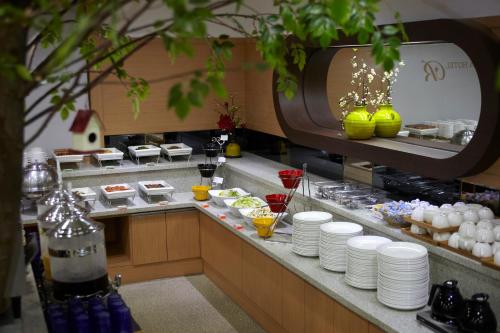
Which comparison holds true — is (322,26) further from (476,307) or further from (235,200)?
(235,200)

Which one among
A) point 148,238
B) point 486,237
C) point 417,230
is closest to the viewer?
point 486,237

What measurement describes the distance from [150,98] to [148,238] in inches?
52.5

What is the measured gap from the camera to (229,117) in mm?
5777

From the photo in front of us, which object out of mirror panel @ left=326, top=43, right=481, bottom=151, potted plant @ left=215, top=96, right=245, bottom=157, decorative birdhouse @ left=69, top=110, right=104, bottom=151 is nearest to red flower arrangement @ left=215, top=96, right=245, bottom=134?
potted plant @ left=215, top=96, right=245, bottom=157

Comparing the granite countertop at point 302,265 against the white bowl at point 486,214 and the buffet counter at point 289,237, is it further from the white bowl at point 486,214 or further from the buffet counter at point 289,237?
the white bowl at point 486,214

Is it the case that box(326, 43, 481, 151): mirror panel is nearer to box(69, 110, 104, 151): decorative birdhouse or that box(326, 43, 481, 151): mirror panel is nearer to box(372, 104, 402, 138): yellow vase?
box(372, 104, 402, 138): yellow vase

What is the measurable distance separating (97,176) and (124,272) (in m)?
0.90

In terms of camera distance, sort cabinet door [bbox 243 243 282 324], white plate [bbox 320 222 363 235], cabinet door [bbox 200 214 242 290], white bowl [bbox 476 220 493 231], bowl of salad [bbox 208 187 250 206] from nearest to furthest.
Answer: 1. white bowl [bbox 476 220 493 231]
2. white plate [bbox 320 222 363 235]
3. cabinet door [bbox 243 243 282 324]
4. cabinet door [bbox 200 214 242 290]
5. bowl of salad [bbox 208 187 250 206]

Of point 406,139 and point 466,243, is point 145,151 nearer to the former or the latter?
point 406,139

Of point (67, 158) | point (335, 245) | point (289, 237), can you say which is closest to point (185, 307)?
point (289, 237)

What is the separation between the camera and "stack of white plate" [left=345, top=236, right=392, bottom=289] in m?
3.15

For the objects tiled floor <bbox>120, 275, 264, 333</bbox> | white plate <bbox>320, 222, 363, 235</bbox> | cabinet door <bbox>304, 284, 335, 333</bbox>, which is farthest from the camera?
tiled floor <bbox>120, 275, 264, 333</bbox>

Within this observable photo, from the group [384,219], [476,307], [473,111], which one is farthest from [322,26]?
[473,111]

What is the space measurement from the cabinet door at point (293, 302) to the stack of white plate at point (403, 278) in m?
0.69
